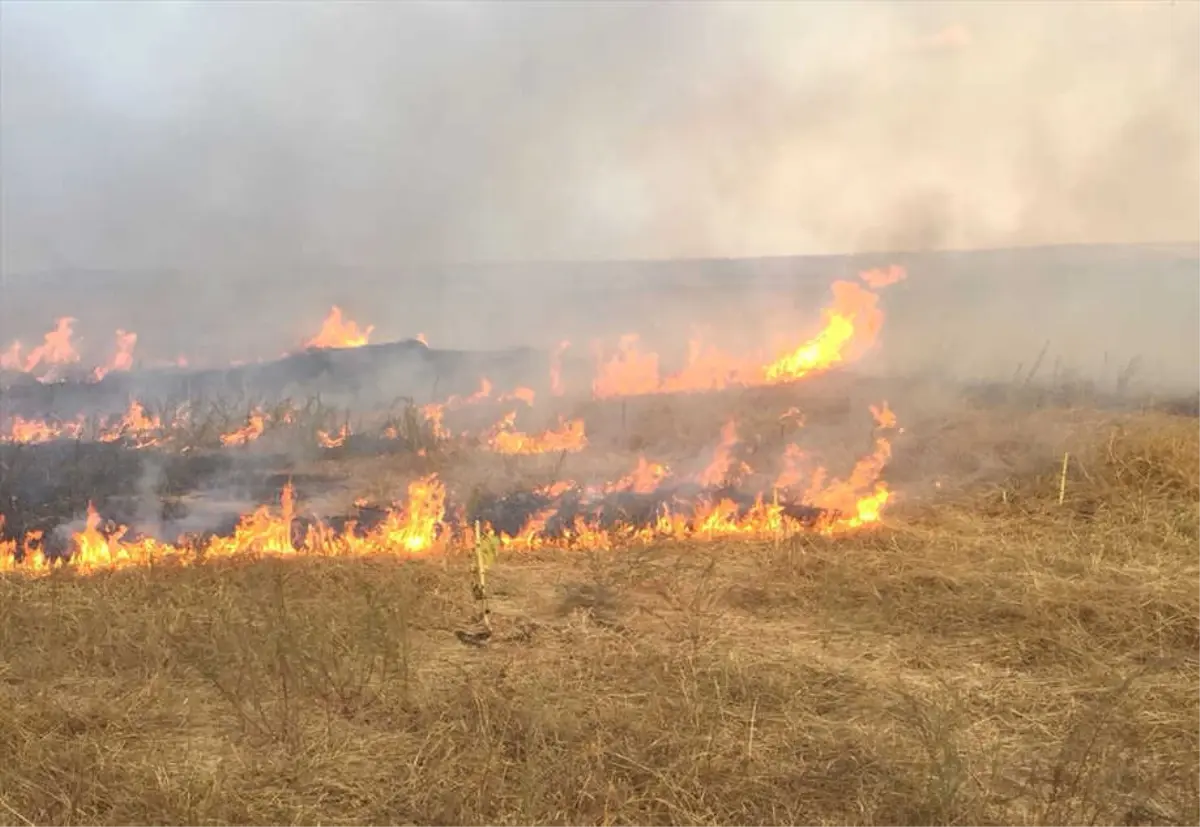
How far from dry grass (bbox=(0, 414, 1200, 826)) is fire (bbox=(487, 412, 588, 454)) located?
3.34 meters

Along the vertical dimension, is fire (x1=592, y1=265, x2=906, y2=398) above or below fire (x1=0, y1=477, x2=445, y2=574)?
above

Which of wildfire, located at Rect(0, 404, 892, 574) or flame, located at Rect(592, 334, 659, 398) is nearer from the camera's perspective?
wildfire, located at Rect(0, 404, 892, 574)

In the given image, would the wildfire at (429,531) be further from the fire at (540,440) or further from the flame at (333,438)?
the flame at (333,438)

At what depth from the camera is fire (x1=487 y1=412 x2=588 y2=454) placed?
917cm

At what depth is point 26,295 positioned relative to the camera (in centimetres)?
2058

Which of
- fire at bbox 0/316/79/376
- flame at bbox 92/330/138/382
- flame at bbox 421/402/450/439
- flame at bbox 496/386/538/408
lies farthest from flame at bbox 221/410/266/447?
fire at bbox 0/316/79/376

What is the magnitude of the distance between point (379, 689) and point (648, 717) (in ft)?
4.10

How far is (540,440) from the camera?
9.49m

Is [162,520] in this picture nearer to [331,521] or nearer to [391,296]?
[331,521]

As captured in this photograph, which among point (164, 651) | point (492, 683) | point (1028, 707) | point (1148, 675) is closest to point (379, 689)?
point (492, 683)

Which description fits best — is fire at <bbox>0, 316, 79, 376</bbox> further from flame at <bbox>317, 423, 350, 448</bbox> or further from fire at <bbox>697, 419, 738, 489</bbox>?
fire at <bbox>697, 419, 738, 489</bbox>

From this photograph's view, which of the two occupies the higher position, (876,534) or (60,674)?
(876,534)

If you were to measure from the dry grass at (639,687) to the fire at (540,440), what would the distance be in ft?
11.0

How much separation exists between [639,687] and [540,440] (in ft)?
18.9
